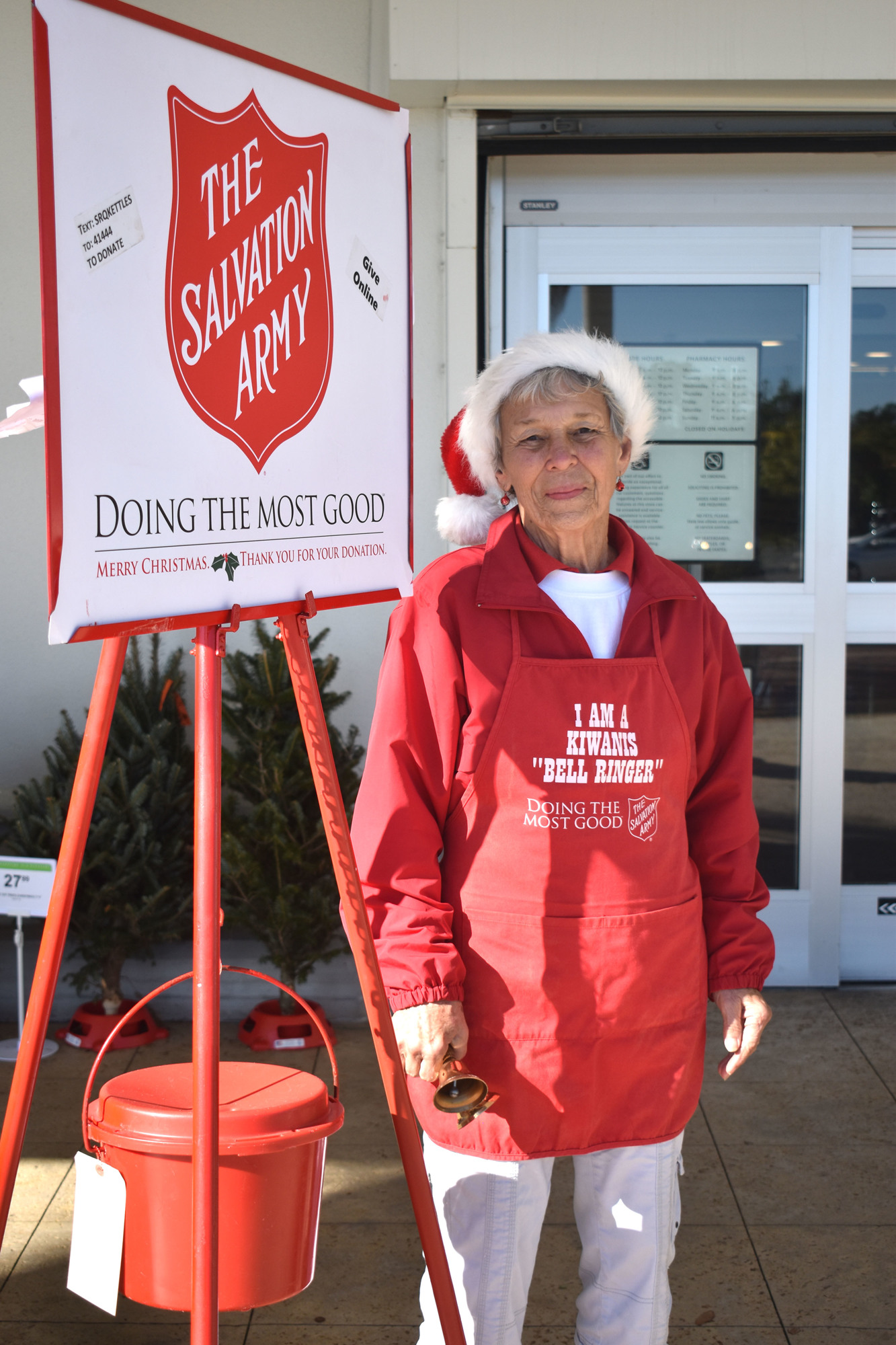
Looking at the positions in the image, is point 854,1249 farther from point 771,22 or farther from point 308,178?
point 771,22

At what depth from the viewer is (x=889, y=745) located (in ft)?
15.8

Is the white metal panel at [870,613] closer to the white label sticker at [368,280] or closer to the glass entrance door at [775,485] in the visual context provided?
the glass entrance door at [775,485]

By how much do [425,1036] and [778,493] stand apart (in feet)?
10.8

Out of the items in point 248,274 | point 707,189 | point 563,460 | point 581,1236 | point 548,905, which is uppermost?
point 707,189

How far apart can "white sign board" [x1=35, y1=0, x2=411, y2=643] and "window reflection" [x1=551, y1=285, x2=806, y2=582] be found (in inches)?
108

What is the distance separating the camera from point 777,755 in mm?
4781

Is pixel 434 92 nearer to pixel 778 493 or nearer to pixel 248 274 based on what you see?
pixel 778 493

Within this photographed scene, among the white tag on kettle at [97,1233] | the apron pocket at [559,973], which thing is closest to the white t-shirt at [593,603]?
the apron pocket at [559,973]

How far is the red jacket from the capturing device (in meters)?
1.97

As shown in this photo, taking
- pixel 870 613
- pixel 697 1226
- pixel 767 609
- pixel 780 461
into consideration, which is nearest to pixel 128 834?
pixel 697 1226

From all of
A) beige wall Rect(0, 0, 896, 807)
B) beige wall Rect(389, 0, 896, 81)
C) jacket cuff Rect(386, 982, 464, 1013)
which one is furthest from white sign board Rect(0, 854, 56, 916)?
beige wall Rect(389, 0, 896, 81)

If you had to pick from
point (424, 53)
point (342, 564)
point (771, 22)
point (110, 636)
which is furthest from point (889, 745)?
point (110, 636)

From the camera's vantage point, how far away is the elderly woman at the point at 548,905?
1976 mm

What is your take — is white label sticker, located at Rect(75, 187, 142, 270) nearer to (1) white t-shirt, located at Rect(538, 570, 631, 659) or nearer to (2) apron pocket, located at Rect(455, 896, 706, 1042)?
(1) white t-shirt, located at Rect(538, 570, 631, 659)
